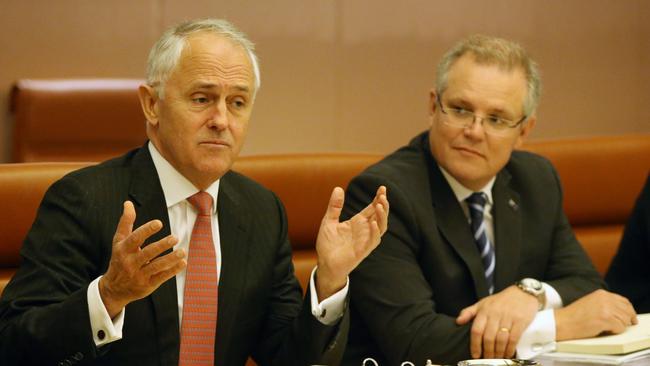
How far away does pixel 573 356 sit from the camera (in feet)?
7.73

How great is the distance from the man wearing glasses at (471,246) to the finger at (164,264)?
35.3 inches

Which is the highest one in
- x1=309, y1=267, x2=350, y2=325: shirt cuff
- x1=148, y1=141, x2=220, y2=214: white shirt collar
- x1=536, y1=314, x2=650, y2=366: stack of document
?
x1=148, y1=141, x2=220, y2=214: white shirt collar

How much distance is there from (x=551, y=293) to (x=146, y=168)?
1.17m

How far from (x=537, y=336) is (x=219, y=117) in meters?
0.95

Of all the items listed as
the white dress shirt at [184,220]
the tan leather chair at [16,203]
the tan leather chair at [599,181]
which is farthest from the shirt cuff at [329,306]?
the tan leather chair at [599,181]

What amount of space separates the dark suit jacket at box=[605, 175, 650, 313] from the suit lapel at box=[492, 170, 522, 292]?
0.58 metres

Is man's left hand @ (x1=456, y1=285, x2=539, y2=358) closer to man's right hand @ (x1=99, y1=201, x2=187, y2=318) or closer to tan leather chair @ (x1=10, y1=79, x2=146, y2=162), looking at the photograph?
man's right hand @ (x1=99, y1=201, x2=187, y2=318)

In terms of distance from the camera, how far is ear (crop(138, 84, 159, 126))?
8.31 feet

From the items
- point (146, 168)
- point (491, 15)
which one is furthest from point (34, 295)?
point (491, 15)

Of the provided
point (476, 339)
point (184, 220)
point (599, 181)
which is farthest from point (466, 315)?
point (599, 181)

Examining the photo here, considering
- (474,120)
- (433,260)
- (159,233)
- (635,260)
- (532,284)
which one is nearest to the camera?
(159,233)

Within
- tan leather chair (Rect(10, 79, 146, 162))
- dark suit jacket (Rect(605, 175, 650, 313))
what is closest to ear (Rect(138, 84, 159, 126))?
tan leather chair (Rect(10, 79, 146, 162))

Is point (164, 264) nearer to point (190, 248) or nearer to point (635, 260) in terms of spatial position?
point (190, 248)

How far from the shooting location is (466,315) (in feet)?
8.72
